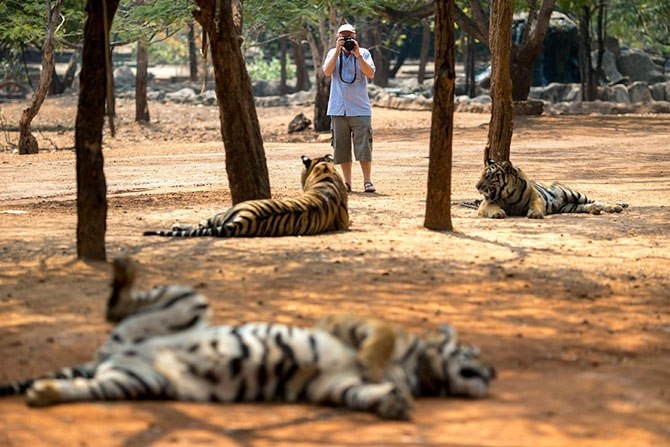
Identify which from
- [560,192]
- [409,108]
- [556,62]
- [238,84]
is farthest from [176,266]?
[556,62]

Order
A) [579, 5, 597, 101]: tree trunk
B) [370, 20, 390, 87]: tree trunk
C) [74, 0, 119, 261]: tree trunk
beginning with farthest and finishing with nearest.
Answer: [370, 20, 390, 87]: tree trunk
[579, 5, 597, 101]: tree trunk
[74, 0, 119, 261]: tree trunk

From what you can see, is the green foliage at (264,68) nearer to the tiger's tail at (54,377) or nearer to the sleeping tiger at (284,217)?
the sleeping tiger at (284,217)

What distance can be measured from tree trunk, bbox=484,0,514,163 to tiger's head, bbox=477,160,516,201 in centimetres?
128

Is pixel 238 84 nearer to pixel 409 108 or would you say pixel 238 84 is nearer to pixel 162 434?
pixel 162 434

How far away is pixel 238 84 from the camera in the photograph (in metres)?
12.1

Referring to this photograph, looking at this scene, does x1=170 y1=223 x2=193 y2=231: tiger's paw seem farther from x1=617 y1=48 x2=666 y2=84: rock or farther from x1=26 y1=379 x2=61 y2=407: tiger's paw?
x1=617 y1=48 x2=666 y2=84: rock

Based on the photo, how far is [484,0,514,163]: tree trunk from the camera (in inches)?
551

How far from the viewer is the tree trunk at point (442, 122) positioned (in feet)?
36.0

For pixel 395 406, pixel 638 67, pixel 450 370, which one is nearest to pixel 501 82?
pixel 450 370

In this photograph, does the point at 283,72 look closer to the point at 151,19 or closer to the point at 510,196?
the point at 151,19

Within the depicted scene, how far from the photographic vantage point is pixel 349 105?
15086 millimetres

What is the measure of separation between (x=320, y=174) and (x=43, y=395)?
6.52 metres

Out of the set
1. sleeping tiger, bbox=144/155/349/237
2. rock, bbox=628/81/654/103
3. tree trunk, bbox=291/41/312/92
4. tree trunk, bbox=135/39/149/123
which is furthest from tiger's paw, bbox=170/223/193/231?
tree trunk, bbox=291/41/312/92

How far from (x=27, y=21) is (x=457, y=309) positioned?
23.5 meters
